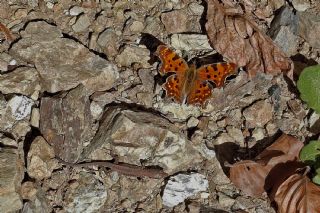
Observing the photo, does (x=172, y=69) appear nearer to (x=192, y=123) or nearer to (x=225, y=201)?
(x=192, y=123)

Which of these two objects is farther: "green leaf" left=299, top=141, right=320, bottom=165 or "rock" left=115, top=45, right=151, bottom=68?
"rock" left=115, top=45, right=151, bottom=68

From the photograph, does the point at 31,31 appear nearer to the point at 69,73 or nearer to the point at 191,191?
the point at 69,73

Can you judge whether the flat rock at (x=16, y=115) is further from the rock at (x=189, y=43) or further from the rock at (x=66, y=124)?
the rock at (x=189, y=43)

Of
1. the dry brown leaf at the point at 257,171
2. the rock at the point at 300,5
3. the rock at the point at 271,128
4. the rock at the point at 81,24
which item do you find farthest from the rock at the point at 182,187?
the rock at the point at 300,5

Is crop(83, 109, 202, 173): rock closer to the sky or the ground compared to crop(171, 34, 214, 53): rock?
closer to the ground

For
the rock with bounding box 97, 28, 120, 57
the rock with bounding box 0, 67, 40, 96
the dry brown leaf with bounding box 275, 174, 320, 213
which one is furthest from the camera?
the rock with bounding box 97, 28, 120, 57

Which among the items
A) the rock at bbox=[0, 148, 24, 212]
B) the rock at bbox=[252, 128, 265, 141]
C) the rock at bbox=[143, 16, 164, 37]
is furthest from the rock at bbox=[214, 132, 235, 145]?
the rock at bbox=[0, 148, 24, 212]

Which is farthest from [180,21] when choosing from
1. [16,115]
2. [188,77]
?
[16,115]

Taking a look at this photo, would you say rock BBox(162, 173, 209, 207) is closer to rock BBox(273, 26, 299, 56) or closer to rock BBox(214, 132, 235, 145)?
rock BBox(214, 132, 235, 145)
